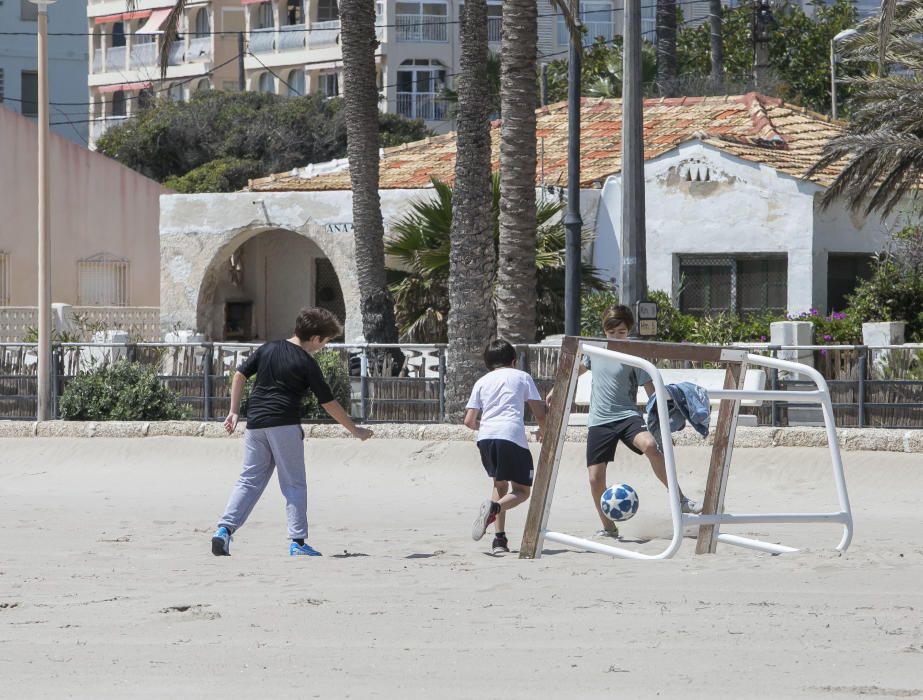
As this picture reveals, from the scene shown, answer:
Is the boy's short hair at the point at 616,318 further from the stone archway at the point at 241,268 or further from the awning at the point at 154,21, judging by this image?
the awning at the point at 154,21

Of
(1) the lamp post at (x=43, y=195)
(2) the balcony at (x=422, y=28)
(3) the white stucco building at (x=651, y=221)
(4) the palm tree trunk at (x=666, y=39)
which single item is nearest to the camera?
(1) the lamp post at (x=43, y=195)

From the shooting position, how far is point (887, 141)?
18.2 meters

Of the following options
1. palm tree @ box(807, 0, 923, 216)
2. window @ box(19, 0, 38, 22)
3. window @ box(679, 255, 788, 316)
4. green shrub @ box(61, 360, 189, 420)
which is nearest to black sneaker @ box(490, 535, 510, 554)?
green shrub @ box(61, 360, 189, 420)

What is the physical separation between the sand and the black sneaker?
0.47ft

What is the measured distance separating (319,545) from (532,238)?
7282 millimetres

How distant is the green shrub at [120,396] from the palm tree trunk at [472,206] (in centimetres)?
309

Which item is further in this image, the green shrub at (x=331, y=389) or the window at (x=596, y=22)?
the window at (x=596, y=22)

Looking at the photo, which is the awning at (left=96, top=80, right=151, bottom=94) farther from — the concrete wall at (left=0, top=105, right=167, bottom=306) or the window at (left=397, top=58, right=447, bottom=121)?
the concrete wall at (left=0, top=105, right=167, bottom=306)

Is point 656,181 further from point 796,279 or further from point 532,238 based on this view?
point 532,238

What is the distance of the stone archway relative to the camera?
2386cm

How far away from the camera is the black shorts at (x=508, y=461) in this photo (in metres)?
8.86

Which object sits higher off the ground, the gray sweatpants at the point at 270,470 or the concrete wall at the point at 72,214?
the concrete wall at the point at 72,214

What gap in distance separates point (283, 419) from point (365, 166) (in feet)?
35.0

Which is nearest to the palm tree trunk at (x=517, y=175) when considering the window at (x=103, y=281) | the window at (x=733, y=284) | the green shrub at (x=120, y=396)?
the green shrub at (x=120, y=396)
